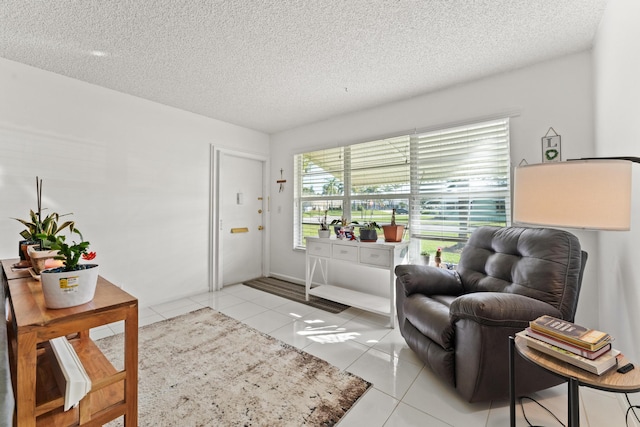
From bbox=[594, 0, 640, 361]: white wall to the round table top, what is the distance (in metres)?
0.75

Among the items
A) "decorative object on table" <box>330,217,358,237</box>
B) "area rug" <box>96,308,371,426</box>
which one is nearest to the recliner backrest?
"area rug" <box>96,308,371,426</box>

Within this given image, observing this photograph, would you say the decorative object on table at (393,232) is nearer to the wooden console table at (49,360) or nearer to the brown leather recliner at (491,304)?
the brown leather recliner at (491,304)

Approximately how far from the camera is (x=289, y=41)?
209 centimetres

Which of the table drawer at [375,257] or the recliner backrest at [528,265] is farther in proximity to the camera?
the table drawer at [375,257]

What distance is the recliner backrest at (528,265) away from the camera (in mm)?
1627

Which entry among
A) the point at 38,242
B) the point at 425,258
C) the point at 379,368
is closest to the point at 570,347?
the point at 379,368

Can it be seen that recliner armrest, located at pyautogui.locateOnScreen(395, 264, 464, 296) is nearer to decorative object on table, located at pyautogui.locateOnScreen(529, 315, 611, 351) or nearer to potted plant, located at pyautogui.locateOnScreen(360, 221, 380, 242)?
potted plant, located at pyautogui.locateOnScreen(360, 221, 380, 242)

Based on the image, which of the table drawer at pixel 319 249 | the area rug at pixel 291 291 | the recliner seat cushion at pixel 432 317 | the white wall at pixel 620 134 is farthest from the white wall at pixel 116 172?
the white wall at pixel 620 134

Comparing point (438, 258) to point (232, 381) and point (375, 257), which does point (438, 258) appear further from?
point (232, 381)

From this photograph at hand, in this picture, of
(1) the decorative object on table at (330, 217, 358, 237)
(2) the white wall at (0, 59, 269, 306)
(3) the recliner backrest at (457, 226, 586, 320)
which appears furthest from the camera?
(1) the decorative object on table at (330, 217, 358, 237)

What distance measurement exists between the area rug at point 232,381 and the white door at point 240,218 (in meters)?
1.58

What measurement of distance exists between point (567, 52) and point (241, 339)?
3690 millimetres

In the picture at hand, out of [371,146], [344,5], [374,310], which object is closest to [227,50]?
[344,5]

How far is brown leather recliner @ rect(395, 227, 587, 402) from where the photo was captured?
1456 millimetres
